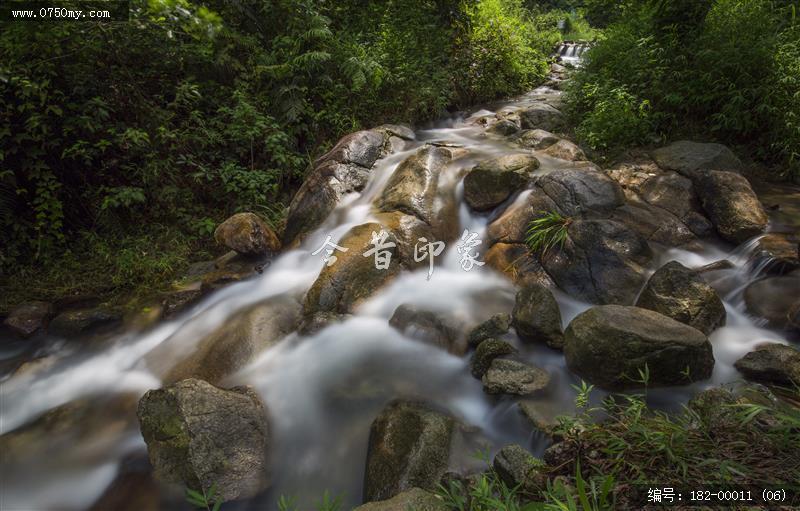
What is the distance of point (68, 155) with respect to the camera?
5363mm

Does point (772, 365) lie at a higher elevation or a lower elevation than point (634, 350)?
lower

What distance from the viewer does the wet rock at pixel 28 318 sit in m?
4.60

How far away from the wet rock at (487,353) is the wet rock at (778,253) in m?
2.87

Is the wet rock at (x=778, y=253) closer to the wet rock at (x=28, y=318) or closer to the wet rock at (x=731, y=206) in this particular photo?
the wet rock at (x=731, y=206)

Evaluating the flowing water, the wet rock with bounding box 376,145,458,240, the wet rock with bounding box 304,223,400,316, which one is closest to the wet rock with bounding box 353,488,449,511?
the flowing water

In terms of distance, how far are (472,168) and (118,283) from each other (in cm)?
504

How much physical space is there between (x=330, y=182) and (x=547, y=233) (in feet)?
10.3

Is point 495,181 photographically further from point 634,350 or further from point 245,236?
point 245,236

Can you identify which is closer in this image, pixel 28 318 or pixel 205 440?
pixel 205 440

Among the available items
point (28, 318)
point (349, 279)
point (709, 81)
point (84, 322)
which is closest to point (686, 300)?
point (349, 279)

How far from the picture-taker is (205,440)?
2752mm

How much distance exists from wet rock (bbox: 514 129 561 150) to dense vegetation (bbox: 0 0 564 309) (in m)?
2.16

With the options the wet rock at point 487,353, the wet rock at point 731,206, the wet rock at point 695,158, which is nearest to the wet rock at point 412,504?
the wet rock at point 487,353

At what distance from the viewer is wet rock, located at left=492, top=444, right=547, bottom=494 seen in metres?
2.14
